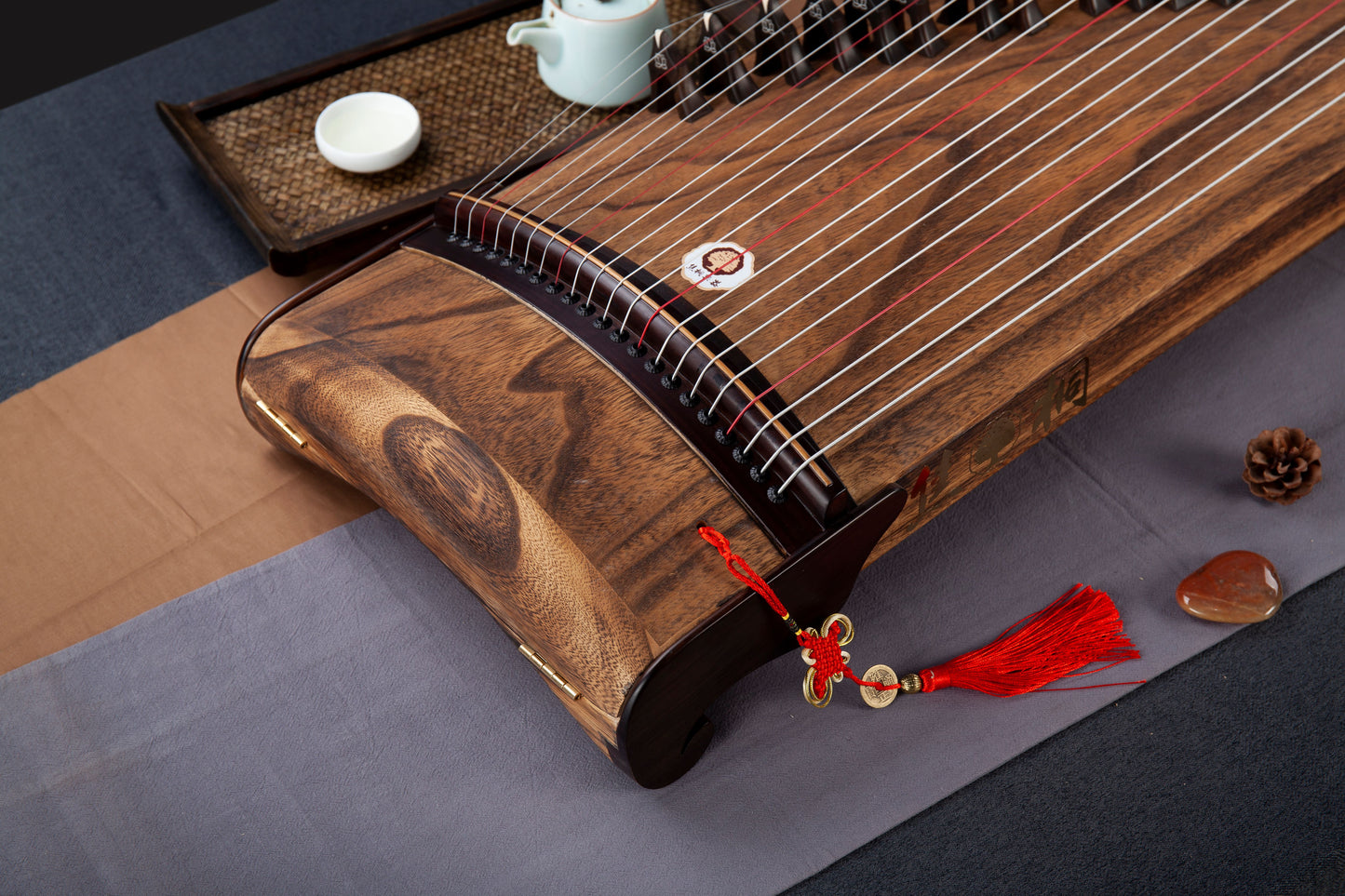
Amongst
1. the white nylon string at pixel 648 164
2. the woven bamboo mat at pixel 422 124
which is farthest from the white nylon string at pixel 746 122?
the woven bamboo mat at pixel 422 124

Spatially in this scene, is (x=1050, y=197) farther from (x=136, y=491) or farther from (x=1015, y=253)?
(x=136, y=491)

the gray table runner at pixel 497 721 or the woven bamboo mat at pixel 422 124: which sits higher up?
the woven bamboo mat at pixel 422 124

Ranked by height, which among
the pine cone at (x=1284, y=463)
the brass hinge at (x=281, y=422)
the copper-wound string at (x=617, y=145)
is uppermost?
the copper-wound string at (x=617, y=145)

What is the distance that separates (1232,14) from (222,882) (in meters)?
1.45

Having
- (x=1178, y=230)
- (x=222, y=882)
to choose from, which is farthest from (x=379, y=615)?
(x=1178, y=230)

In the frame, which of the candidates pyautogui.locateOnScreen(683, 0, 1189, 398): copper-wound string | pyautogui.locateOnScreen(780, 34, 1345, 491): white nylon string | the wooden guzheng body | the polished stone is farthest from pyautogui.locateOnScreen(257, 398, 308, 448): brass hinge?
the polished stone

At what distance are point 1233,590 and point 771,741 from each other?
1.73ft

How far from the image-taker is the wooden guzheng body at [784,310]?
1.01 m

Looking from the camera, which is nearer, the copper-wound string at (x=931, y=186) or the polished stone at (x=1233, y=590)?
the copper-wound string at (x=931, y=186)

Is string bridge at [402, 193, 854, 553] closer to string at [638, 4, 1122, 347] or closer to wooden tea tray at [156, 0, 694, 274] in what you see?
string at [638, 4, 1122, 347]

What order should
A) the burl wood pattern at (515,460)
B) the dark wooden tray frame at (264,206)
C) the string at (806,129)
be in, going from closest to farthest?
the burl wood pattern at (515,460) < the string at (806,129) < the dark wooden tray frame at (264,206)

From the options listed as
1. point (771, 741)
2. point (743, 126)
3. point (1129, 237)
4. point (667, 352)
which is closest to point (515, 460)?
point (667, 352)

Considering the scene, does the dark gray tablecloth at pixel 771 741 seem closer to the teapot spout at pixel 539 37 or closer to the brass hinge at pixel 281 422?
the brass hinge at pixel 281 422

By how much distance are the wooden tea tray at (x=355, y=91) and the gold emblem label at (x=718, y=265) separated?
0.38 meters
